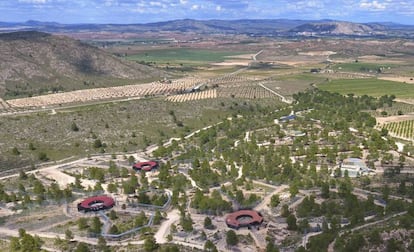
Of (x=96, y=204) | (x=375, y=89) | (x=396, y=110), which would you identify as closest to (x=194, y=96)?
(x=396, y=110)

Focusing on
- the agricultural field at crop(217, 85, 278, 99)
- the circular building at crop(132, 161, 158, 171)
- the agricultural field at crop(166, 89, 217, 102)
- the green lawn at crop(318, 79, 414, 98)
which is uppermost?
the green lawn at crop(318, 79, 414, 98)

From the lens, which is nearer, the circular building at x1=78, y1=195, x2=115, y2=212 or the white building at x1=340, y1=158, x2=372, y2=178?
the circular building at x1=78, y1=195, x2=115, y2=212

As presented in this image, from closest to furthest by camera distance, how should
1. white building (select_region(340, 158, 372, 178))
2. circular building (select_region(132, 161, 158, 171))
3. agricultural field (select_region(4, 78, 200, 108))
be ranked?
white building (select_region(340, 158, 372, 178)) → circular building (select_region(132, 161, 158, 171)) → agricultural field (select_region(4, 78, 200, 108))

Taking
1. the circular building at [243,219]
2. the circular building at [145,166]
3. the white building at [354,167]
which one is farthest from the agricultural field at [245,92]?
the circular building at [243,219]

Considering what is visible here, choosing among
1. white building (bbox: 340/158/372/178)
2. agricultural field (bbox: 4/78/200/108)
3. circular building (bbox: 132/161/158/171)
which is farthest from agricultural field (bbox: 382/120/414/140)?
agricultural field (bbox: 4/78/200/108)

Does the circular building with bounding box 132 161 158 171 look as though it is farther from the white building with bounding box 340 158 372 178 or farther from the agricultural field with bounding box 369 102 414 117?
the agricultural field with bounding box 369 102 414 117

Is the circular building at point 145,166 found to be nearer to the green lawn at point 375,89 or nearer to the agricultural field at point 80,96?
the agricultural field at point 80,96

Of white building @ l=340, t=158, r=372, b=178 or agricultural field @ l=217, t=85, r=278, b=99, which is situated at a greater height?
agricultural field @ l=217, t=85, r=278, b=99

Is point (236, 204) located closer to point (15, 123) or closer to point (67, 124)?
point (67, 124)

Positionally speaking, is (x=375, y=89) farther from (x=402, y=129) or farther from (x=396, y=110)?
(x=402, y=129)
